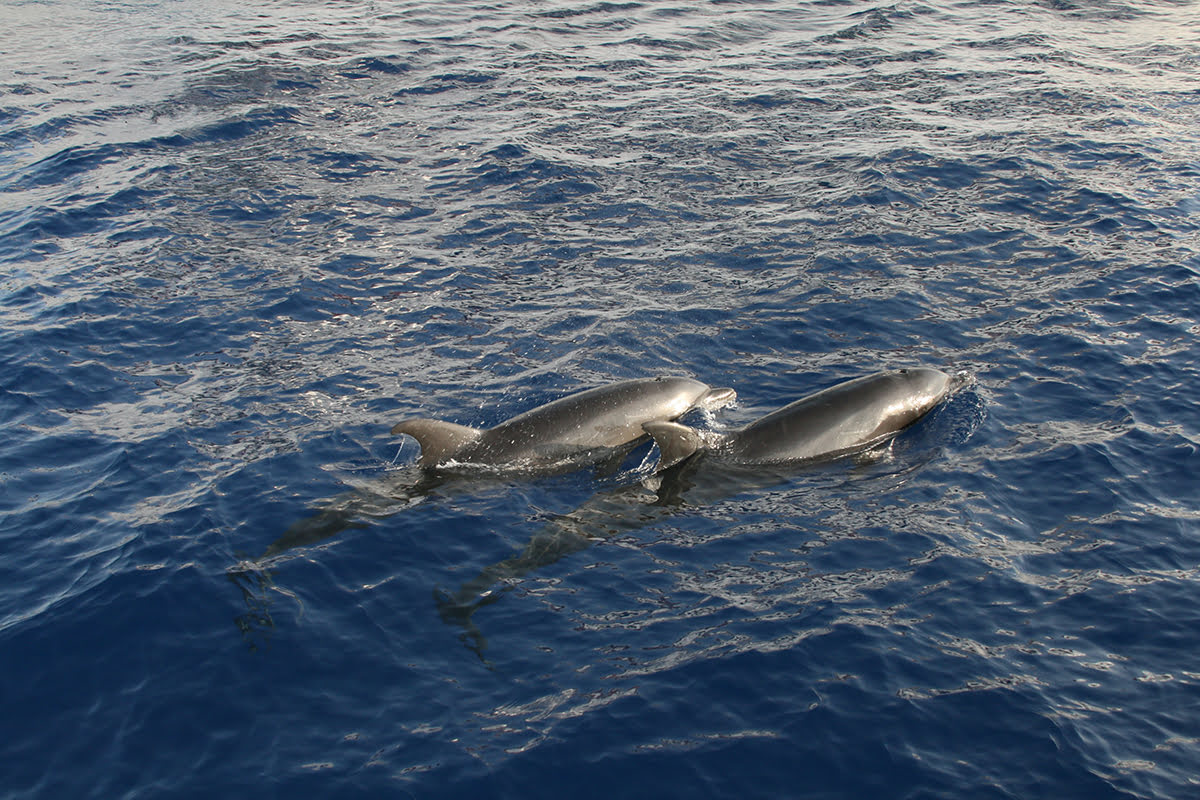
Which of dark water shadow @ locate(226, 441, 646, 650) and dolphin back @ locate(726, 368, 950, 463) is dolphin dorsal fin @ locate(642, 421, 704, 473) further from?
dark water shadow @ locate(226, 441, 646, 650)

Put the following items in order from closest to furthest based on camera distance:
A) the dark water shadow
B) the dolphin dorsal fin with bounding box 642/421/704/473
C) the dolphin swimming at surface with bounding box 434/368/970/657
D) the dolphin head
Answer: the dark water shadow → the dolphin swimming at surface with bounding box 434/368/970/657 → the dolphin dorsal fin with bounding box 642/421/704/473 → the dolphin head

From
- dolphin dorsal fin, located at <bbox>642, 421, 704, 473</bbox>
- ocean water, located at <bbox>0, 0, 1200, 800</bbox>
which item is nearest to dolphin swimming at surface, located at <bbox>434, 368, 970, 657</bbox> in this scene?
dolphin dorsal fin, located at <bbox>642, 421, 704, 473</bbox>

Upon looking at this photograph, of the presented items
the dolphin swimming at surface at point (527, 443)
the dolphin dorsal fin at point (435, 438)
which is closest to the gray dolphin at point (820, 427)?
the dolphin swimming at surface at point (527, 443)

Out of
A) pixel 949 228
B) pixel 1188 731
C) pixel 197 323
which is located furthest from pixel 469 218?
pixel 1188 731

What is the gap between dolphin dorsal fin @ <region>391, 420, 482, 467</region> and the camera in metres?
12.8

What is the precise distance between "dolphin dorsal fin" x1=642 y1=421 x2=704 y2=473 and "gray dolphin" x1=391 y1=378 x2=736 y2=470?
0.99 ft

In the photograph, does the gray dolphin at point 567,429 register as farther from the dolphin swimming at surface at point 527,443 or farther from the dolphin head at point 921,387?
the dolphin head at point 921,387

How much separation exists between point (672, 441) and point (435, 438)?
3.25m

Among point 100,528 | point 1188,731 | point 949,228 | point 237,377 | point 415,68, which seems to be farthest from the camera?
point 415,68

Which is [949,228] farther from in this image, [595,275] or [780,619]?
[780,619]

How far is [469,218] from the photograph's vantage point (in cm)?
2156

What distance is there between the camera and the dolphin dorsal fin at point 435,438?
12.8 metres

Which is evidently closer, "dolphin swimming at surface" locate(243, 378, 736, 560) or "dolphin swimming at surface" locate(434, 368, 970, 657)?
"dolphin swimming at surface" locate(434, 368, 970, 657)

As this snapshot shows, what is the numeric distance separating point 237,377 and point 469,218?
7.70m
